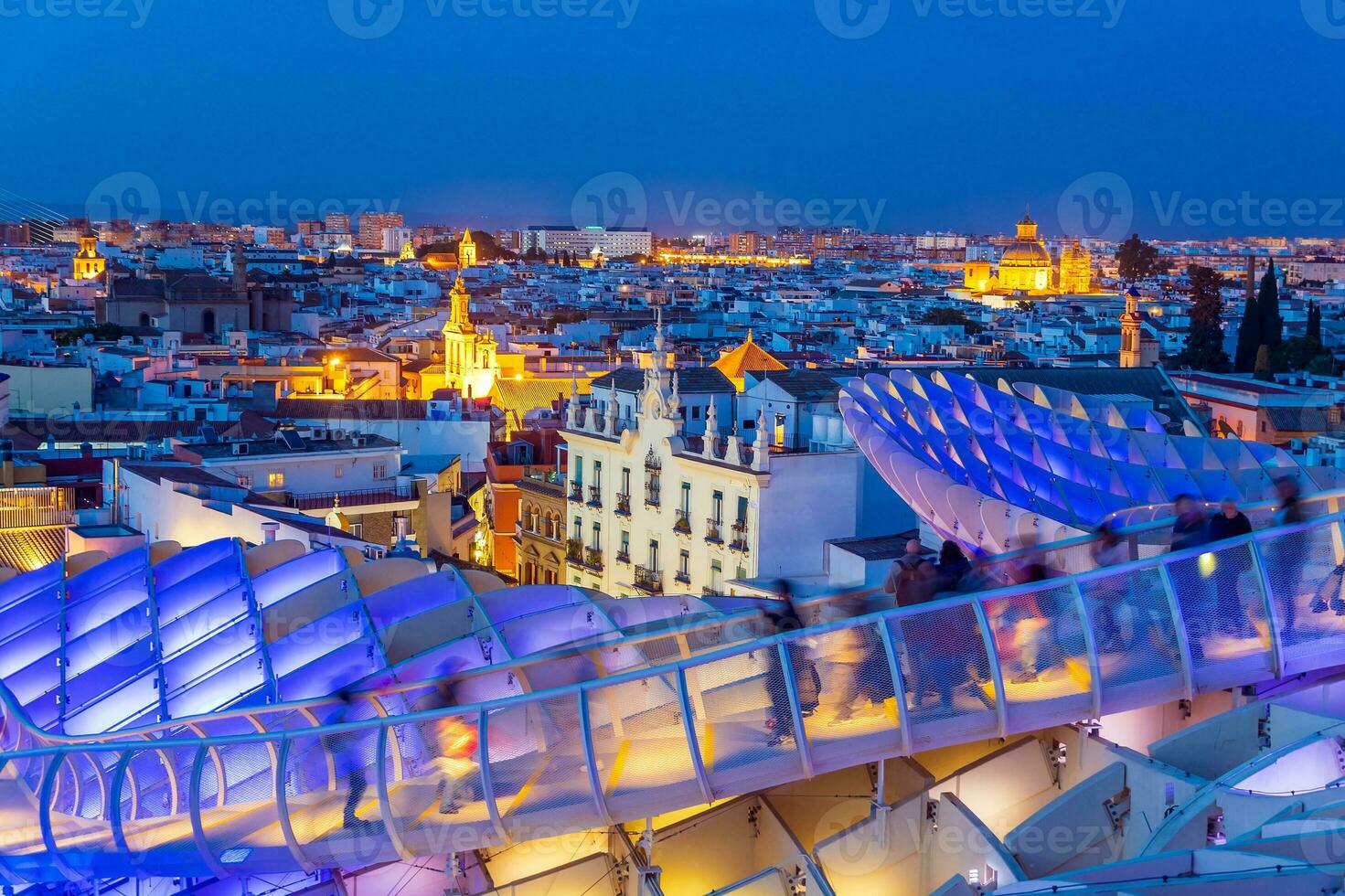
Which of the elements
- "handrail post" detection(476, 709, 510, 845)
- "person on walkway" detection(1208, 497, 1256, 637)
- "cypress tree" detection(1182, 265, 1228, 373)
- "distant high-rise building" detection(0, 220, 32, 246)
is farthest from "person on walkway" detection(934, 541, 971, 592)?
"distant high-rise building" detection(0, 220, 32, 246)

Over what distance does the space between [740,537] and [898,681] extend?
8.89 m

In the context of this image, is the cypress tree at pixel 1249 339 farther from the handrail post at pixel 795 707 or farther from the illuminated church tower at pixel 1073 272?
the illuminated church tower at pixel 1073 272

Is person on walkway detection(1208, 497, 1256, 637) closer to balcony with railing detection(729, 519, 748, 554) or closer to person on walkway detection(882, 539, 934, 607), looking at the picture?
person on walkway detection(882, 539, 934, 607)

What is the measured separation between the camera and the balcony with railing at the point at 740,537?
46.5ft

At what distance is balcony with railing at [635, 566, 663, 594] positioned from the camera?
15.4 m

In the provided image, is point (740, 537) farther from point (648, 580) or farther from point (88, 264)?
point (88, 264)

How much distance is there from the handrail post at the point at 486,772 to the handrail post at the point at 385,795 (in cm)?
29

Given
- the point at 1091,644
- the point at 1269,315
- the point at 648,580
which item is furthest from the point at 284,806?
the point at 1269,315

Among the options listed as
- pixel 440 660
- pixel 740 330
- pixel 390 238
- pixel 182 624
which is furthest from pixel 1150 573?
pixel 390 238

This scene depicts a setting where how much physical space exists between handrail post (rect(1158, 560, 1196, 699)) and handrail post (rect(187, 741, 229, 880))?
10.5 feet

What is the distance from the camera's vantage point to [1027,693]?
552 cm

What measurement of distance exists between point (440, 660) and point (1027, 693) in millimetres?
2329

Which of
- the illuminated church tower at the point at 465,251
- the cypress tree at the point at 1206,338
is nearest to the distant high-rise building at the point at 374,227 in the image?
the illuminated church tower at the point at 465,251

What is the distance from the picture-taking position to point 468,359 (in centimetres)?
3656
